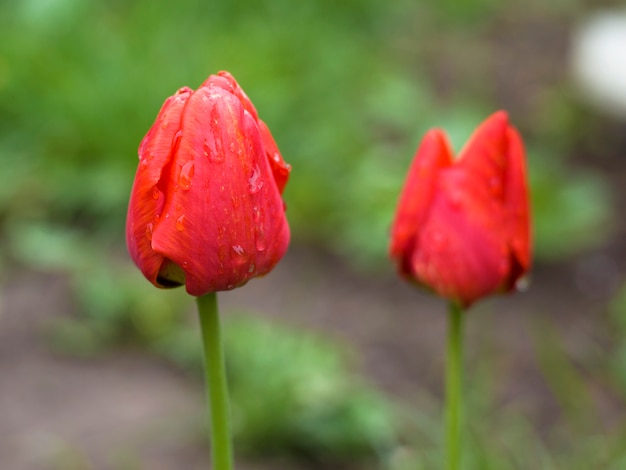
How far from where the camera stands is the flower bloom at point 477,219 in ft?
3.43

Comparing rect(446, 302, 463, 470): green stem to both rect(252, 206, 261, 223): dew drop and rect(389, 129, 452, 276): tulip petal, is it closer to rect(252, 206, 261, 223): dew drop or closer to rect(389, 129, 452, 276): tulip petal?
rect(389, 129, 452, 276): tulip petal

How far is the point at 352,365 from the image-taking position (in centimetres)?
267

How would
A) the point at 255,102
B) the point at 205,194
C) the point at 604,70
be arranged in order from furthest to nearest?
the point at 604,70 → the point at 255,102 → the point at 205,194

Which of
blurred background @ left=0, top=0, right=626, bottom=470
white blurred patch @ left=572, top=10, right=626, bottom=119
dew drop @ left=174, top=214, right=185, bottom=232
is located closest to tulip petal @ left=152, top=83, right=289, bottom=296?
dew drop @ left=174, top=214, right=185, bottom=232

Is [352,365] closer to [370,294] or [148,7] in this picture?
[370,294]

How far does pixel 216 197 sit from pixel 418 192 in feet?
1.12

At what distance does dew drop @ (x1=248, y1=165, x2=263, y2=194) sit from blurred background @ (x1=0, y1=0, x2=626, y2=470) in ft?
3.69

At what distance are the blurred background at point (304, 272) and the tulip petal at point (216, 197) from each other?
111 cm

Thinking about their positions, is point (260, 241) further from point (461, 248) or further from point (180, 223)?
point (461, 248)

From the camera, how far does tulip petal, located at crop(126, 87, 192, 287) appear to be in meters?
0.80

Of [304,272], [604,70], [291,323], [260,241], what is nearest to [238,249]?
[260,241]

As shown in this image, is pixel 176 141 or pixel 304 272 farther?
pixel 304 272

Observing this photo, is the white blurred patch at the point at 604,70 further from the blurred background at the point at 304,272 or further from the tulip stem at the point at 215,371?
the tulip stem at the point at 215,371

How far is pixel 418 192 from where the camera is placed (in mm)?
A: 1081
